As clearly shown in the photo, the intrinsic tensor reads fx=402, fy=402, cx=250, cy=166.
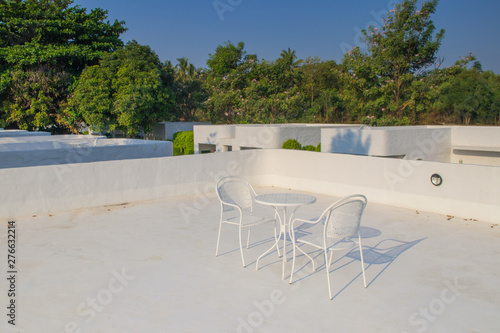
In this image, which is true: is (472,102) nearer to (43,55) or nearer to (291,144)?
(291,144)

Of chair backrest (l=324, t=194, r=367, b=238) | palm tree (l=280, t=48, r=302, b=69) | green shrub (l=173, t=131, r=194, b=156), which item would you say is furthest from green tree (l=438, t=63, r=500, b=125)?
chair backrest (l=324, t=194, r=367, b=238)

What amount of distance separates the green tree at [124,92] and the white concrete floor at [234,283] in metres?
15.9

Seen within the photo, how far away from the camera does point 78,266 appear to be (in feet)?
16.5

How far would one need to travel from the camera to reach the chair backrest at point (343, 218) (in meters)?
3.99

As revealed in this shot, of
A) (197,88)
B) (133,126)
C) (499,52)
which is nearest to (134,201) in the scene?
(133,126)

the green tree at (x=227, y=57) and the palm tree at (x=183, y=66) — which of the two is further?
the palm tree at (x=183, y=66)

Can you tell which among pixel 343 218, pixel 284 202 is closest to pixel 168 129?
pixel 284 202

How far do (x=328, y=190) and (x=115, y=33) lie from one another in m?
23.3

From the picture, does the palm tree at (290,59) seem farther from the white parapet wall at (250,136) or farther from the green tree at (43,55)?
the white parapet wall at (250,136)

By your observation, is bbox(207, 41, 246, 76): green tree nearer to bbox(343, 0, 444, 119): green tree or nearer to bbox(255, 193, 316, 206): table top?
bbox(343, 0, 444, 119): green tree

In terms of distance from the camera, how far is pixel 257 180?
10992 millimetres

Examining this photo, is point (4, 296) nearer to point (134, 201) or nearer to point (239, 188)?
point (239, 188)

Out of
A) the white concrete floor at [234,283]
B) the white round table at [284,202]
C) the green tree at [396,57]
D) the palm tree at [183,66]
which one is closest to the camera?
the white concrete floor at [234,283]

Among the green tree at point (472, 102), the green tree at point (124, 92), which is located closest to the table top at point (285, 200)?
the green tree at point (124, 92)
